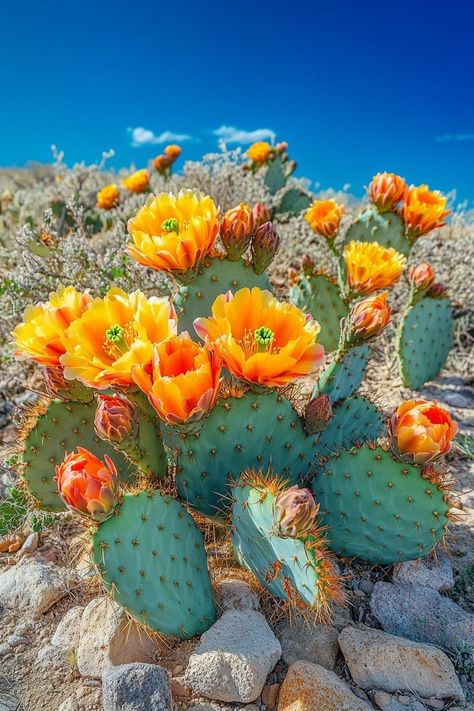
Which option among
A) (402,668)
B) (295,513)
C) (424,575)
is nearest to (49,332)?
(295,513)

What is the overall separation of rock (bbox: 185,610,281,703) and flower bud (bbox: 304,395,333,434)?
1.80 feet

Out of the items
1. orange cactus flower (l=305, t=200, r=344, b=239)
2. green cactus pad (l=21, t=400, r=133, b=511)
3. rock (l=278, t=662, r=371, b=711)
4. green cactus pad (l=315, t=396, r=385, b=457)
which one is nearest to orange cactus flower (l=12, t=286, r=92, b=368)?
green cactus pad (l=21, t=400, r=133, b=511)

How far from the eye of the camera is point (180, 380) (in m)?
1.19

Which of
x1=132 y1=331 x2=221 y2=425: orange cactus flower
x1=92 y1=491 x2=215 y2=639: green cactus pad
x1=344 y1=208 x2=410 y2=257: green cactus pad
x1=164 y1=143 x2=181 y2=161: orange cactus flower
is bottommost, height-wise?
x1=92 y1=491 x2=215 y2=639: green cactus pad

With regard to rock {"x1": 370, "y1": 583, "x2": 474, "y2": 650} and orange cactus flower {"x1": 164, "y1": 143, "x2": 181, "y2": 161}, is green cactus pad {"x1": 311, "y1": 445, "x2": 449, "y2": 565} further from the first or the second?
orange cactus flower {"x1": 164, "y1": 143, "x2": 181, "y2": 161}

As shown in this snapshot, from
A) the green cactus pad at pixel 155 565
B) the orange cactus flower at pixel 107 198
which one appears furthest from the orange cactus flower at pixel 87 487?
the orange cactus flower at pixel 107 198

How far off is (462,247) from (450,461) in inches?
92.4

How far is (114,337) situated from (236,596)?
0.77 m

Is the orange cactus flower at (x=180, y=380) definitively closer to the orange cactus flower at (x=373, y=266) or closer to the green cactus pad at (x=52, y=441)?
the green cactus pad at (x=52, y=441)

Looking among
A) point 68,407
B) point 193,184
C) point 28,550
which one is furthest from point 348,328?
point 193,184

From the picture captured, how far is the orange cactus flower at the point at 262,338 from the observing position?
1.29 m

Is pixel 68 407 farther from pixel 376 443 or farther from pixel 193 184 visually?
pixel 193 184

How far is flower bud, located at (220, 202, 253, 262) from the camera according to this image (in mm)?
1736

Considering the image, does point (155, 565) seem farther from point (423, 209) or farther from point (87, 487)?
point (423, 209)
